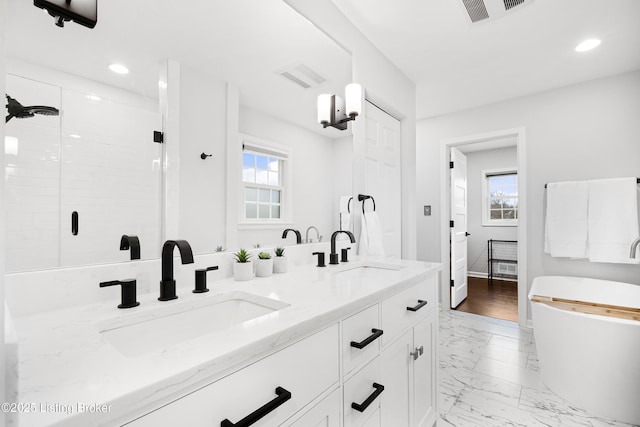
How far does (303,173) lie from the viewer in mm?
1664

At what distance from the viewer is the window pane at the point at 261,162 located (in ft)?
4.63

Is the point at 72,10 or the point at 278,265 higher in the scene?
the point at 72,10

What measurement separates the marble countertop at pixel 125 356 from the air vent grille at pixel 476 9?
190cm

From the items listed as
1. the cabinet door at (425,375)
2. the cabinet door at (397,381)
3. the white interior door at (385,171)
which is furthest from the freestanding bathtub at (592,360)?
the cabinet door at (397,381)

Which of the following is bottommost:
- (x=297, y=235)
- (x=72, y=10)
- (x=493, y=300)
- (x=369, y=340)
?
(x=493, y=300)

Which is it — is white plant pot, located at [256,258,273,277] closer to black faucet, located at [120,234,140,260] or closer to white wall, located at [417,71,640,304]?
black faucet, located at [120,234,140,260]

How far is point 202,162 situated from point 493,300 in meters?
4.31

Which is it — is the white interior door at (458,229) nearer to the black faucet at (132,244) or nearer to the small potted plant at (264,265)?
the small potted plant at (264,265)

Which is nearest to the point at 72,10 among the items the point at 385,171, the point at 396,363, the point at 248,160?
the point at 248,160

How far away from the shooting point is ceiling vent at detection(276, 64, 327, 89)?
5.13 ft

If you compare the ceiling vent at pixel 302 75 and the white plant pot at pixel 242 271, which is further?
the ceiling vent at pixel 302 75

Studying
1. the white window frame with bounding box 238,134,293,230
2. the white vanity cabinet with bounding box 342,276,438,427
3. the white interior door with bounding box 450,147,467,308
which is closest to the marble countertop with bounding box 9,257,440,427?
the white vanity cabinet with bounding box 342,276,438,427

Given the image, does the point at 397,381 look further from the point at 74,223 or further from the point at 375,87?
the point at 375,87

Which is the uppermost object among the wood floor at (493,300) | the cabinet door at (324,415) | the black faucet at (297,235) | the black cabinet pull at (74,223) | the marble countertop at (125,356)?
the black cabinet pull at (74,223)
